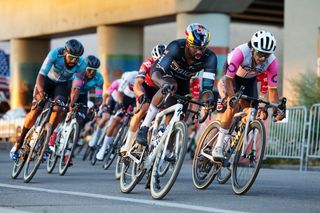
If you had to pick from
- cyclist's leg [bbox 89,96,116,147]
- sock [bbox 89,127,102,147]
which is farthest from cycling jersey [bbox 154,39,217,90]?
sock [bbox 89,127,102,147]

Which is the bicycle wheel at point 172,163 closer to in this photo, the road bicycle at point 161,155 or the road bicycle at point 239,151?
the road bicycle at point 161,155

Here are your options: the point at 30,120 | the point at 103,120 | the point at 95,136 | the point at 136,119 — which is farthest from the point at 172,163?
the point at 95,136

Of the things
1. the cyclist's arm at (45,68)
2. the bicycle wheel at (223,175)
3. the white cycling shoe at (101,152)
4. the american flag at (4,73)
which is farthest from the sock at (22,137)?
the american flag at (4,73)

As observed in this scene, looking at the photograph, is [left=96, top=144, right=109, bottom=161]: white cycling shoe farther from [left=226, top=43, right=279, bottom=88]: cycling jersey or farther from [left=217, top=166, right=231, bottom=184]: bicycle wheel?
[left=226, top=43, right=279, bottom=88]: cycling jersey

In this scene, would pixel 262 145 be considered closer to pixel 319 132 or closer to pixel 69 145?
pixel 69 145

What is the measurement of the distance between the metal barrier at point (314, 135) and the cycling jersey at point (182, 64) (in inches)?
281

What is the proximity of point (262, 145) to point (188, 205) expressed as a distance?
1.31 meters

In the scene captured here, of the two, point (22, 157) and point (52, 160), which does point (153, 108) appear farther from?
point (52, 160)

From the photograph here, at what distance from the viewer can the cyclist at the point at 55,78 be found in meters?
13.1

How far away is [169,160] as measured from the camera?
9734mm

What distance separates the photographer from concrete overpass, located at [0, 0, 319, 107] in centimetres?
2958

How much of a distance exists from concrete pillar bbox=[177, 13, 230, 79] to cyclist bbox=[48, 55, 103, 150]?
12.2 m

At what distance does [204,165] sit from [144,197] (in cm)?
128

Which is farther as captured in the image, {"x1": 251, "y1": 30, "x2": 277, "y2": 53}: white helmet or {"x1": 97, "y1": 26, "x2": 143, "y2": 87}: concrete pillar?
{"x1": 97, "y1": 26, "x2": 143, "y2": 87}: concrete pillar
